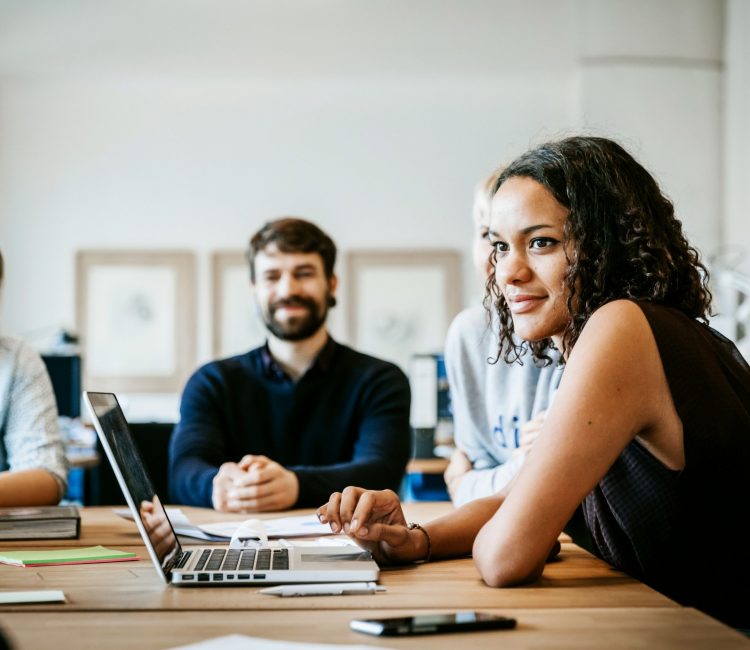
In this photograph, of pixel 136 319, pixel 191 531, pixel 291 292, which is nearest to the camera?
pixel 191 531

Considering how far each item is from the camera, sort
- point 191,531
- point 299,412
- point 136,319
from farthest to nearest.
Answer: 1. point 136,319
2. point 299,412
3. point 191,531

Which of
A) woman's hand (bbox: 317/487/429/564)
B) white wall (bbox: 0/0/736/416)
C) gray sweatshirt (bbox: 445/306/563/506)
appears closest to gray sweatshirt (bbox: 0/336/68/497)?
gray sweatshirt (bbox: 445/306/563/506)

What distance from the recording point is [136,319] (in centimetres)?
633

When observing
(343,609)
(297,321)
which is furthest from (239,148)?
(343,609)

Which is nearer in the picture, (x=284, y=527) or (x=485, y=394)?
(x=284, y=527)

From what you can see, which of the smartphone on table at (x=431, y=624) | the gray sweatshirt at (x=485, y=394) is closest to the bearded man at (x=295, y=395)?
the gray sweatshirt at (x=485, y=394)

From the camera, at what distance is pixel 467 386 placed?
2.32m

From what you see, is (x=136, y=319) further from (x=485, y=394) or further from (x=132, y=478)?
(x=132, y=478)

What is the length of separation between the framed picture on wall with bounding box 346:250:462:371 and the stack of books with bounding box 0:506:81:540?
15.4 feet

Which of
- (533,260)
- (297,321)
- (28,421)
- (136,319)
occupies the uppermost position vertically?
(533,260)

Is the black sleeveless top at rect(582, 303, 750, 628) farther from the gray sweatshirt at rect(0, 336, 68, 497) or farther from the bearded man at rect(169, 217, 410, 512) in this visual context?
the gray sweatshirt at rect(0, 336, 68, 497)

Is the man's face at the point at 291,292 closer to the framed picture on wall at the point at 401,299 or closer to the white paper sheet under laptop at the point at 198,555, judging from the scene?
the white paper sheet under laptop at the point at 198,555

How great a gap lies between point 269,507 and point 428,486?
4.55ft

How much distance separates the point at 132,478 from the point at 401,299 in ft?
16.9
